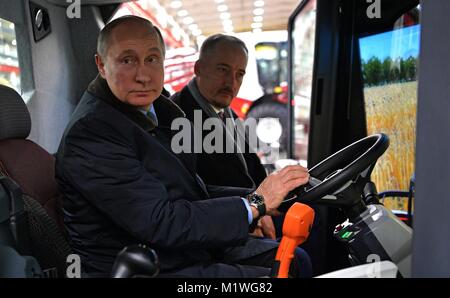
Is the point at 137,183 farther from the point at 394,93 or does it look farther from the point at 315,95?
the point at 315,95

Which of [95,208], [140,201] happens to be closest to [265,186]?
[140,201]

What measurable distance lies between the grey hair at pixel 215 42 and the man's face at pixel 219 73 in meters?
0.01

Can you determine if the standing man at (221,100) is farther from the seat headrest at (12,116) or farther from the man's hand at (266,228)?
the seat headrest at (12,116)

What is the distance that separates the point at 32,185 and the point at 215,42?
4.25 ft

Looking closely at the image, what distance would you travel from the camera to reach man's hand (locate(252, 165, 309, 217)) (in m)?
1.45

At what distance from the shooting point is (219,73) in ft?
8.51

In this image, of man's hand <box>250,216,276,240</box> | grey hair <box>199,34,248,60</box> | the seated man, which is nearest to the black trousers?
the seated man

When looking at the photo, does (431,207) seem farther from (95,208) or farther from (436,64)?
(95,208)

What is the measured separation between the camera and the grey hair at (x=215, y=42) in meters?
2.59

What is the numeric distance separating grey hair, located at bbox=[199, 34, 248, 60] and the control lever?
176 centimetres

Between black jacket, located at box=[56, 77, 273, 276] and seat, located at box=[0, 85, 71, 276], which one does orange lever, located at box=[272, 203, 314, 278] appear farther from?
seat, located at box=[0, 85, 71, 276]

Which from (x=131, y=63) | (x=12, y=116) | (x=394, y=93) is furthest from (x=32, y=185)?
(x=394, y=93)

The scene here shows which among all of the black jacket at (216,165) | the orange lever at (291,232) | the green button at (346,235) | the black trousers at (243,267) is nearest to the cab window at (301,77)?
the black jacket at (216,165)

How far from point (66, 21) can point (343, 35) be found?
4.37 feet
